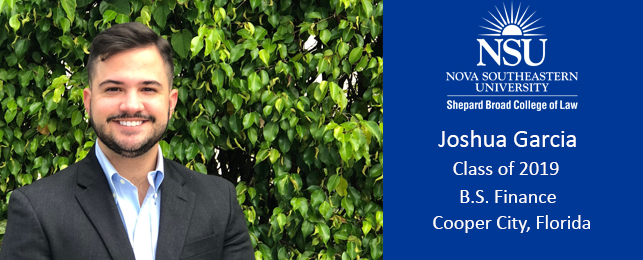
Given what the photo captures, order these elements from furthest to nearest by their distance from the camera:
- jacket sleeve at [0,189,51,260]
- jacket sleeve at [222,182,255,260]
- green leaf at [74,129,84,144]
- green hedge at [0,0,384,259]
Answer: green leaf at [74,129,84,144] < green hedge at [0,0,384,259] < jacket sleeve at [222,182,255,260] < jacket sleeve at [0,189,51,260]

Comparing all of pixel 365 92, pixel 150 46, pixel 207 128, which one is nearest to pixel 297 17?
pixel 365 92

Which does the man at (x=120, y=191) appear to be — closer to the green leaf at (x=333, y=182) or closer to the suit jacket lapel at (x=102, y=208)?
the suit jacket lapel at (x=102, y=208)

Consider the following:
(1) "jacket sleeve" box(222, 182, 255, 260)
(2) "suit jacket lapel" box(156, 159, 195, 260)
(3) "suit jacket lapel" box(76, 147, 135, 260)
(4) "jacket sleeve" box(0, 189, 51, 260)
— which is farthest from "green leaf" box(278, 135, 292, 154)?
(4) "jacket sleeve" box(0, 189, 51, 260)

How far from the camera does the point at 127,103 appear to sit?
1.57m

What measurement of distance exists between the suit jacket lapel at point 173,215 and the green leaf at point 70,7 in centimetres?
A: 85

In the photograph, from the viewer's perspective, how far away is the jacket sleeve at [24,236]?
151 centimetres

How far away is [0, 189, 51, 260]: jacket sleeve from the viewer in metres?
1.51

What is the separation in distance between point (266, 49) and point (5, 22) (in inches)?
39.8

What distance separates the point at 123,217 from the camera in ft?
5.38

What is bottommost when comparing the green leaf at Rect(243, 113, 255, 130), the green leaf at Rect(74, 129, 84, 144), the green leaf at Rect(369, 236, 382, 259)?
the green leaf at Rect(369, 236, 382, 259)

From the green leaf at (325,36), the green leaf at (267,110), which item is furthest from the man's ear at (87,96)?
the green leaf at (325,36)

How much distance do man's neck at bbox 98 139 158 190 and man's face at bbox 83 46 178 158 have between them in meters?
0.04

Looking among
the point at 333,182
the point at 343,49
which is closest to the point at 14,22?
the point at 343,49

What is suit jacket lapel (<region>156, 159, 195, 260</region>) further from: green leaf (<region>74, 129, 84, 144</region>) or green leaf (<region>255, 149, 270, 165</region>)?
green leaf (<region>74, 129, 84, 144</region>)
